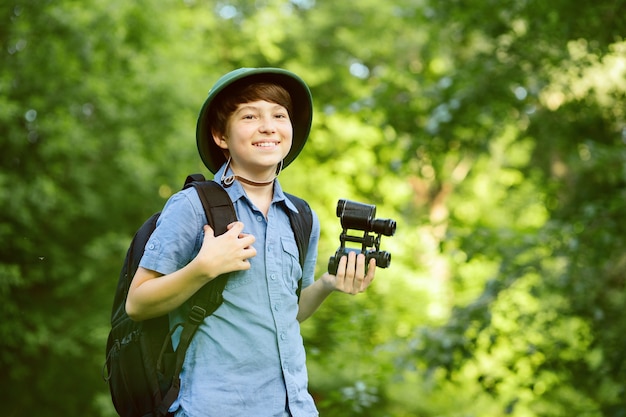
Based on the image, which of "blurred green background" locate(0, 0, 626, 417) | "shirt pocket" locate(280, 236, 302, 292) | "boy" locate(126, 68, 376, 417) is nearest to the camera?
"boy" locate(126, 68, 376, 417)

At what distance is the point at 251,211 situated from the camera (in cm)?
187

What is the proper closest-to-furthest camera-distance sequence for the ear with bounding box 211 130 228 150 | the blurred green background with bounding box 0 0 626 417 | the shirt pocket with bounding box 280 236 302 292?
the shirt pocket with bounding box 280 236 302 292 → the ear with bounding box 211 130 228 150 → the blurred green background with bounding box 0 0 626 417

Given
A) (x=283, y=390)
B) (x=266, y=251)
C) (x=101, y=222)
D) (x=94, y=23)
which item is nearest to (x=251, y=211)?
(x=266, y=251)

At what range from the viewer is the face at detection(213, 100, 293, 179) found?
1887 mm

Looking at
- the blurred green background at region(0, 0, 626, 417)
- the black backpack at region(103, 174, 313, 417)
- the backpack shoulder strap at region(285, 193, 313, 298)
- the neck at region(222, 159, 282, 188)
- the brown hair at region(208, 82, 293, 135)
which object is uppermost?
the blurred green background at region(0, 0, 626, 417)

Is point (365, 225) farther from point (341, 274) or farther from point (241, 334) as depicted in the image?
point (241, 334)

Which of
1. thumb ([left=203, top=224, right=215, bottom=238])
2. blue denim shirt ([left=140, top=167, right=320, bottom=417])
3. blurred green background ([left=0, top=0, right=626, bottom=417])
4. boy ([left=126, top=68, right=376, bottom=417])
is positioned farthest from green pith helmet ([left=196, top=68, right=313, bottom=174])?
blurred green background ([left=0, top=0, right=626, bottom=417])

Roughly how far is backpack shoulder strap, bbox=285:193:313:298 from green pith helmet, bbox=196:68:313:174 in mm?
173

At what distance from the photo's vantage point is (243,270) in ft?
5.82

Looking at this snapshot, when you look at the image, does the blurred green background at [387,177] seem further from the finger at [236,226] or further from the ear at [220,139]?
the finger at [236,226]

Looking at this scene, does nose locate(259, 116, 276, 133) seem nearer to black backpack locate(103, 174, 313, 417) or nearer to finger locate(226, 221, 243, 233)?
black backpack locate(103, 174, 313, 417)

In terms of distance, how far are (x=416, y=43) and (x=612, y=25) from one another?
1227 centimetres

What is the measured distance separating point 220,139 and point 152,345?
571 mm

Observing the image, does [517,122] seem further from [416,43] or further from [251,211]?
[416,43]
